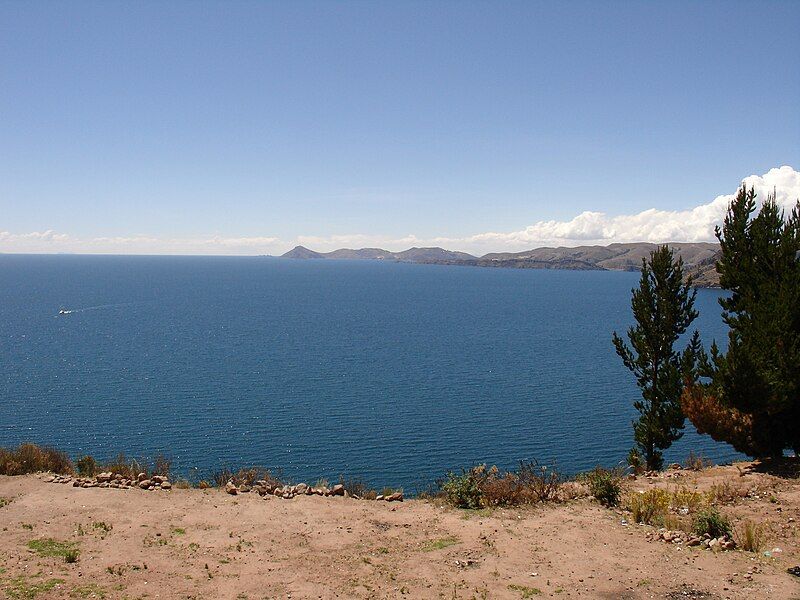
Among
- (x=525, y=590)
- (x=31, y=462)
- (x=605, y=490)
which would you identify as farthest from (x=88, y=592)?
(x=605, y=490)

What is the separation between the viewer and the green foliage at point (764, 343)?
1981cm

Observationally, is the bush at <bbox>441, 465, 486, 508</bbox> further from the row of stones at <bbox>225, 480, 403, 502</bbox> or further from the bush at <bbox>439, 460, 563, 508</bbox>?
the row of stones at <bbox>225, 480, 403, 502</bbox>

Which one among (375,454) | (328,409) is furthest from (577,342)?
(375,454)

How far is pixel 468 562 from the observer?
1333 centimetres

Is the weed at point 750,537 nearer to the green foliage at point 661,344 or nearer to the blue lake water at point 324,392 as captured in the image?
the green foliage at point 661,344

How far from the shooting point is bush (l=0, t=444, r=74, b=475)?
20891mm

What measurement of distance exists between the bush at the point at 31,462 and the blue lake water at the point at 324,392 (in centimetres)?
942

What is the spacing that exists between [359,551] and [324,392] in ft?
126

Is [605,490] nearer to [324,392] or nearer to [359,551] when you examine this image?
[359,551]

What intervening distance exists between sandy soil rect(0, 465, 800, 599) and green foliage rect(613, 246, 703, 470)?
20.4 feet

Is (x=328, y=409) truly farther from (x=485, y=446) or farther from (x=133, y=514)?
(x=133, y=514)

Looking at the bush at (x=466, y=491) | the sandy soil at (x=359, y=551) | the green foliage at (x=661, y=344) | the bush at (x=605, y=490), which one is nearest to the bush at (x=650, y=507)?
the sandy soil at (x=359, y=551)

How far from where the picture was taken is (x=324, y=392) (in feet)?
171

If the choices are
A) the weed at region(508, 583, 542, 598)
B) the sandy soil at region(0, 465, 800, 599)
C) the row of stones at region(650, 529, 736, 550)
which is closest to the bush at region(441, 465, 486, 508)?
the sandy soil at region(0, 465, 800, 599)
